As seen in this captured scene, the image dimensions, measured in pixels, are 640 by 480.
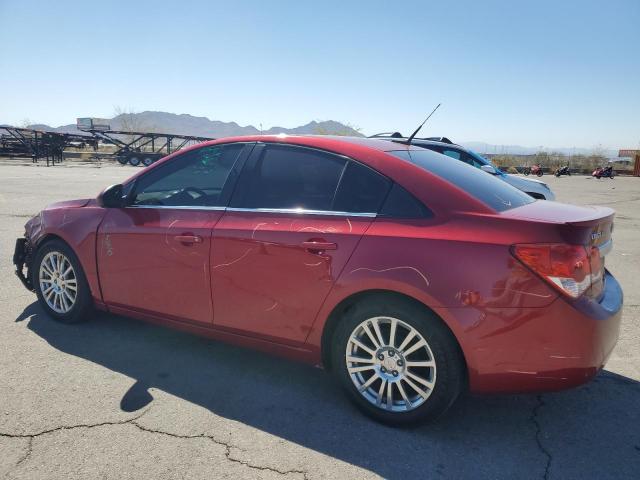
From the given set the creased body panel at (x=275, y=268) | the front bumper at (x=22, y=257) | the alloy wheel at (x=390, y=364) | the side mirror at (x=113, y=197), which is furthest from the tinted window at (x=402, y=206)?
the front bumper at (x=22, y=257)

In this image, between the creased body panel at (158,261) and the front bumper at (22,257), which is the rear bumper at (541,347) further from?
the front bumper at (22,257)

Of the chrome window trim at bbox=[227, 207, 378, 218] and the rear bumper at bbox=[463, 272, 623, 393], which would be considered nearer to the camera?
the rear bumper at bbox=[463, 272, 623, 393]

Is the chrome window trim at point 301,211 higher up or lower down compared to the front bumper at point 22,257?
higher up

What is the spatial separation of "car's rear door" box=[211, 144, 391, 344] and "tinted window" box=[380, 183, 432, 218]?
0.05 m

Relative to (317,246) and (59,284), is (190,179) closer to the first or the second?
(317,246)

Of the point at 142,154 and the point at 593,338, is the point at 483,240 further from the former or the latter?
the point at 142,154

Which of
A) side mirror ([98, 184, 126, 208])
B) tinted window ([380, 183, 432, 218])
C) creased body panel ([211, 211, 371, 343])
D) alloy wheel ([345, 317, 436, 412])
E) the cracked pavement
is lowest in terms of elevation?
the cracked pavement

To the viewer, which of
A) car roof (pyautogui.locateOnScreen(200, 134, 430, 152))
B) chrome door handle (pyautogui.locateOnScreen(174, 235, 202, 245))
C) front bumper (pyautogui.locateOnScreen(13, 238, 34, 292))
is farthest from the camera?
front bumper (pyautogui.locateOnScreen(13, 238, 34, 292))

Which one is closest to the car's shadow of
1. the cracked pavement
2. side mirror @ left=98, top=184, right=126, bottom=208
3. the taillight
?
the cracked pavement

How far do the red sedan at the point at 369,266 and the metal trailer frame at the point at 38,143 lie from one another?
36.3 m

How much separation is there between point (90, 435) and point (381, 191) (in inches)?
82.2

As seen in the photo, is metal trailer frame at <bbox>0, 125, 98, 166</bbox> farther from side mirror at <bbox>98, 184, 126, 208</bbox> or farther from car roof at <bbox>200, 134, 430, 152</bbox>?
car roof at <bbox>200, 134, 430, 152</bbox>

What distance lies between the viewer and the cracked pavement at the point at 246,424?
2406 millimetres

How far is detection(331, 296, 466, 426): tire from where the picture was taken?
255 centimetres
